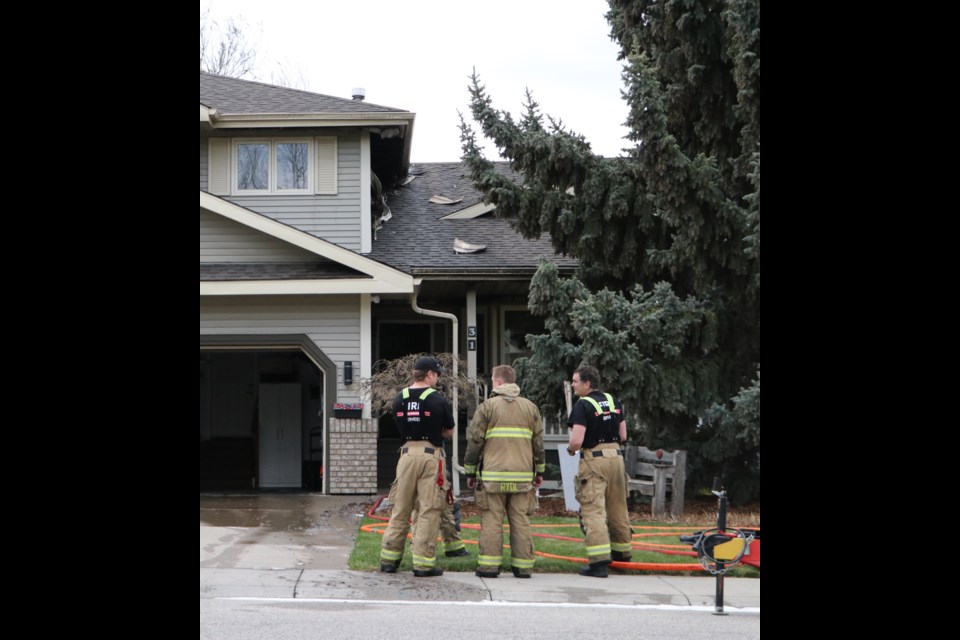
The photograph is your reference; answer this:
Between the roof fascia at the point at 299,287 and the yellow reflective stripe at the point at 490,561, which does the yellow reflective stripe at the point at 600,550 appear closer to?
the yellow reflective stripe at the point at 490,561

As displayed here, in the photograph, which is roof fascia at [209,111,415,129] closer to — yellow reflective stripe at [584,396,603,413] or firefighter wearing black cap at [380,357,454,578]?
firefighter wearing black cap at [380,357,454,578]

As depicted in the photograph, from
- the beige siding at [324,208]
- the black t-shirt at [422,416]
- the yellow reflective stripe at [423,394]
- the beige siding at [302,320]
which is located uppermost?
the beige siding at [324,208]

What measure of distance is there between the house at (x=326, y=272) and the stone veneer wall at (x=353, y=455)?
0.02m

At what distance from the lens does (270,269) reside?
16031 mm

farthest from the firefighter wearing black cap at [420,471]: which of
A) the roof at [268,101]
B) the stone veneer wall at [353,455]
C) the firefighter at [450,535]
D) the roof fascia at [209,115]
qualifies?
the roof at [268,101]

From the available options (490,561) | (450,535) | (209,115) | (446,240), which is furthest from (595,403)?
(209,115)

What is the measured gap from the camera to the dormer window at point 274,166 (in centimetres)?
1756

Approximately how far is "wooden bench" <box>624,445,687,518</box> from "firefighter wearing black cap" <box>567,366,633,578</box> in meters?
3.49

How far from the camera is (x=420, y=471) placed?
30.5 feet

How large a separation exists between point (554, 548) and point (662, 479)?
2.98 m

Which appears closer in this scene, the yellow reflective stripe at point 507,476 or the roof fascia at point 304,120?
the yellow reflective stripe at point 507,476

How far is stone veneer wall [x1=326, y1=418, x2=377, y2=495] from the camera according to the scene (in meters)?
15.8
